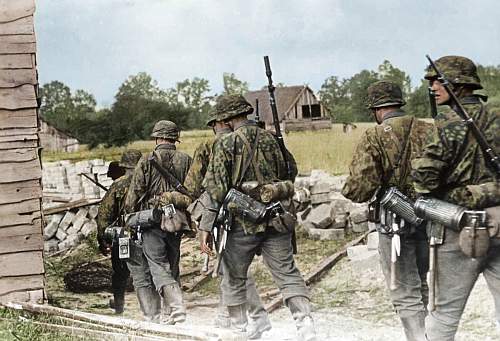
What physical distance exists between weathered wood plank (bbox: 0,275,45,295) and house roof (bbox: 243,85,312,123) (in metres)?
2.36

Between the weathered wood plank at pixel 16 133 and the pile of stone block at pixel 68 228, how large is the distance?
7.84 ft

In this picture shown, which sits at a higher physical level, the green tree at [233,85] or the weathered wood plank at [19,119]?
the green tree at [233,85]

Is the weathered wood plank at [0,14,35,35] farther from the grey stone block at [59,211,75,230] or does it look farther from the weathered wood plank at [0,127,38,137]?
the grey stone block at [59,211,75,230]

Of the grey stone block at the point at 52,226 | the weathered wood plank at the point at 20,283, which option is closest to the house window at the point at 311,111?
the weathered wood plank at the point at 20,283

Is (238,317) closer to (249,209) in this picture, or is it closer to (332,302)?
(249,209)

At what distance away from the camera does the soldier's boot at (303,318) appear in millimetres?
6344

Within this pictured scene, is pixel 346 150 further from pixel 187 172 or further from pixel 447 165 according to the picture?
pixel 447 165

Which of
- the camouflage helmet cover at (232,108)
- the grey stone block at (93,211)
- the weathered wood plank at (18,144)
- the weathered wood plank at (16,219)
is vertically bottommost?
the grey stone block at (93,211)

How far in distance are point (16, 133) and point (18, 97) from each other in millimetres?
304

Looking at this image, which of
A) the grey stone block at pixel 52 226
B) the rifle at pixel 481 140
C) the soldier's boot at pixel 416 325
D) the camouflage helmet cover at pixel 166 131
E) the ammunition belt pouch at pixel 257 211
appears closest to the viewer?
the rifle at pixel 481 140

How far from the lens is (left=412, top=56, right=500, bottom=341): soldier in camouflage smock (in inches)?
198

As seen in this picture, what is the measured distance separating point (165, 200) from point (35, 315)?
56.2 inches

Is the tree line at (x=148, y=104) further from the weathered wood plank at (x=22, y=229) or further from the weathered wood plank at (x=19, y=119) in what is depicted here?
the weathered wood plank at (x=22, y=229)

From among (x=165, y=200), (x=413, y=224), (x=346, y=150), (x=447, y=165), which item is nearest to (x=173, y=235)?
(x=165, y=200)
